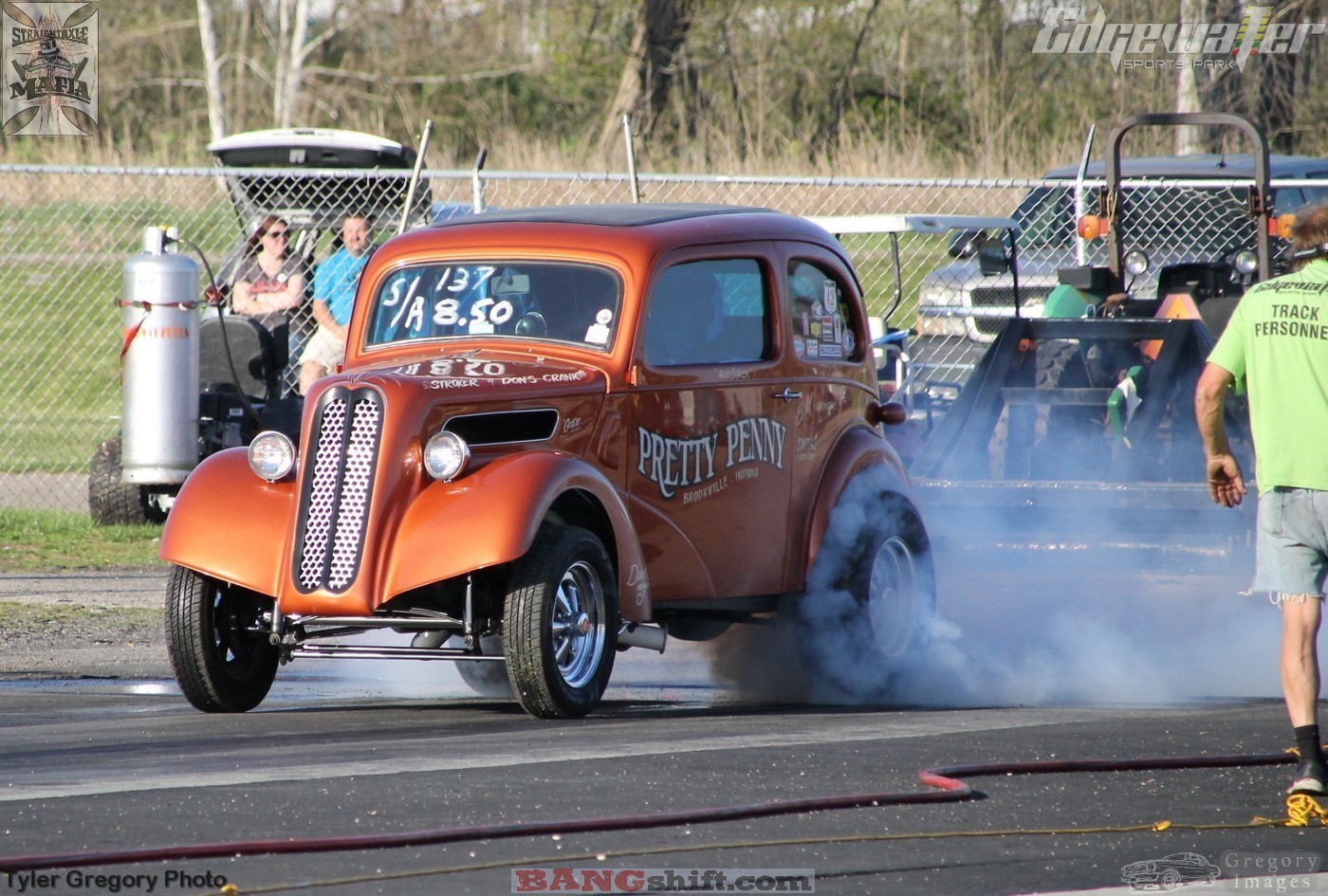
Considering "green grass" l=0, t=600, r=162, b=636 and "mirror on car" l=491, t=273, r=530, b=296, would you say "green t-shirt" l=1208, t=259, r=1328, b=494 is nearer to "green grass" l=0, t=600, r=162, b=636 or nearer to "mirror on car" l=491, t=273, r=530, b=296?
"mirror on car" l=491, t=273, r=530, b=296

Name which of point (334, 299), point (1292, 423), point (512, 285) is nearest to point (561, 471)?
point (512, 285)

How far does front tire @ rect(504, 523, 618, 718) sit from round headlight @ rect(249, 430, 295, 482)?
97 centimetres

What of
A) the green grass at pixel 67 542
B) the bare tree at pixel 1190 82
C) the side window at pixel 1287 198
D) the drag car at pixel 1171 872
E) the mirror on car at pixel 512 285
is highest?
the bare tree at pixel 1190 82

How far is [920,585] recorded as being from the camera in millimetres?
8594

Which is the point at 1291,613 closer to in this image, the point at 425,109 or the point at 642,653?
the point at 642,653

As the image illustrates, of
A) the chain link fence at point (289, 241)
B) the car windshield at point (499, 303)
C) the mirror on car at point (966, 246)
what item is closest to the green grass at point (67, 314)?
the chain link fence at point (289, 241)

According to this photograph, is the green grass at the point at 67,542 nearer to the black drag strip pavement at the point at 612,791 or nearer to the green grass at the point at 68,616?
the green grass at the point at 68,616

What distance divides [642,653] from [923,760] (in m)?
3.98

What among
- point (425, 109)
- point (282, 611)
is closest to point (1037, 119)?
point (425, 109)

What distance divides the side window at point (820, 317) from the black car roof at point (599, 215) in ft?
1.36

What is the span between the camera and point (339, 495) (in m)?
6.60

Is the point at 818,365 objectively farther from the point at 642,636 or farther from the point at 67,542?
the point at 67,542

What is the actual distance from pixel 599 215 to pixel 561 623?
2.01 meters

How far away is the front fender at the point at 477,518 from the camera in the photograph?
641 cm
